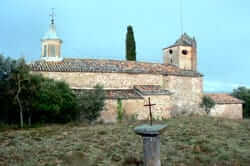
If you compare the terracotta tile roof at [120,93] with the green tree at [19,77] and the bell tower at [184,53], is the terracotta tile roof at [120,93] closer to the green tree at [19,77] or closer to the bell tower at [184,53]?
the green tree at [19,77]

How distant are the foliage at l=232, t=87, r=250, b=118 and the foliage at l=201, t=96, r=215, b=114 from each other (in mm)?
9853

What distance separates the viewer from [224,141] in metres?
10.4

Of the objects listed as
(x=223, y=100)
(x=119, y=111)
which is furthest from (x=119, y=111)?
(x=223, y=100)

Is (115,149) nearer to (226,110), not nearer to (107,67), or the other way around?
(107,67)

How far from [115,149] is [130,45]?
20.9 metres

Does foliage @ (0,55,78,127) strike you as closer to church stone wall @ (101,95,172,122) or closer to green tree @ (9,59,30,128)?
green tree @ (9,59,30,128)

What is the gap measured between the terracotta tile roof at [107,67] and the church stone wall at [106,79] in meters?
0.38

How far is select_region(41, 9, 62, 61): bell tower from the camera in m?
22.9

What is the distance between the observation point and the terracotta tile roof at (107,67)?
67.8 feet

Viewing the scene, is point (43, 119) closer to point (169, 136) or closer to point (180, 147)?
point (169, 136)

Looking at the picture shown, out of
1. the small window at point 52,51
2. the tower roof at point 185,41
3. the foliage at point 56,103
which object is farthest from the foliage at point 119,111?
the tower roof at point 185,41

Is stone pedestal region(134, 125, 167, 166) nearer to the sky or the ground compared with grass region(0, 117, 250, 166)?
nearer to the sky

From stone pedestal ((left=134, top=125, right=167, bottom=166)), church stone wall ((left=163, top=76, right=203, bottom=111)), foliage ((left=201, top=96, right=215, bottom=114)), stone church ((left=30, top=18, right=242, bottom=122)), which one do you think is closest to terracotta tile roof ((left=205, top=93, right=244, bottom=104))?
Answer: stone church ((left=30, top=18, right=242, bottom=122))

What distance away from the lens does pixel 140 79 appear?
919 inches
